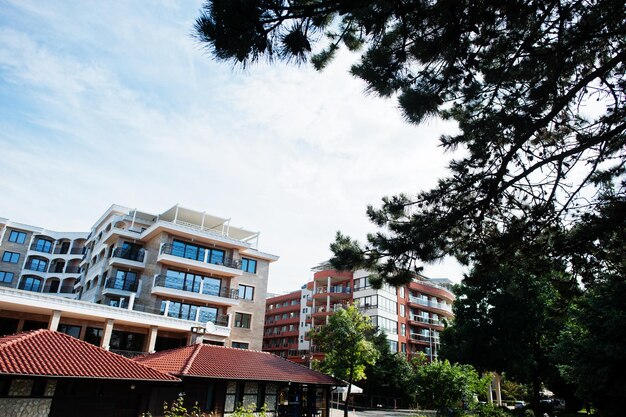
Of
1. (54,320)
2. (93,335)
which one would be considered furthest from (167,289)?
(54,320)

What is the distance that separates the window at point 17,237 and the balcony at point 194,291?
29.3 meters

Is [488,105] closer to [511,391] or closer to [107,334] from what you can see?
[107,334]

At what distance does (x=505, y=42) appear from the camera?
6.46 m

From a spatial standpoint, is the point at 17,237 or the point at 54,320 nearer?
the point at 54,320

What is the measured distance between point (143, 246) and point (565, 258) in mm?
29847

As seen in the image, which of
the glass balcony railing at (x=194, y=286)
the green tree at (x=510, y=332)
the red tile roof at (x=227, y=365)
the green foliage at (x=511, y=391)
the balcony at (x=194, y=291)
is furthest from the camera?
the green foliage at (x=511, y=391)

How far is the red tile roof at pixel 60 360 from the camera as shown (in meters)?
11.4

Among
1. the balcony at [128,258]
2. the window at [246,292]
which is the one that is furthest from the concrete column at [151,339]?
the window at [246,292]

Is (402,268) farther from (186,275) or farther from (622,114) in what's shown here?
(186,275)

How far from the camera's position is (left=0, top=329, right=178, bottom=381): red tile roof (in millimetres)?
11445

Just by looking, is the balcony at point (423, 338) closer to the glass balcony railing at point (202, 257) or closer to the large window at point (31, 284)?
the glass balcony railing at point (202, 257)

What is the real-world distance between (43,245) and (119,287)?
89.1 ft

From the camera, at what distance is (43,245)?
159 feet

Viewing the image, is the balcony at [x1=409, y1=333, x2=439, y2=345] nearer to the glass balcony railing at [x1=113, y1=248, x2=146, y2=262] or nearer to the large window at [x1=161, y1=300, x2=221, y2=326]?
the large window at [x1=161, y1=300, x2=221, y2=326]
